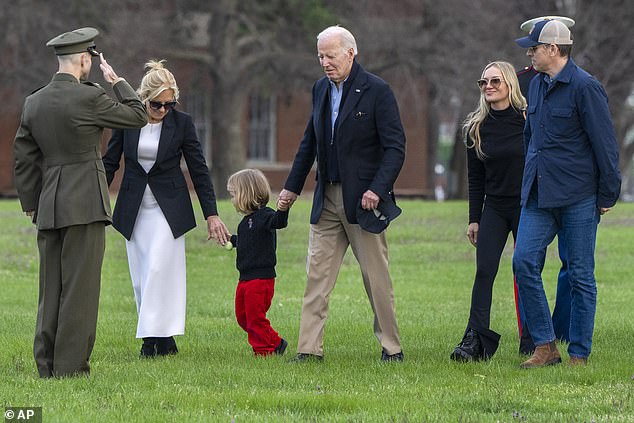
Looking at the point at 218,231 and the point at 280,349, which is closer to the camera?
the point at 218,231

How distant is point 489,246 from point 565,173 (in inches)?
38.2

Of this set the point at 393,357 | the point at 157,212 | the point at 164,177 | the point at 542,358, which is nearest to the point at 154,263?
the point at 157,212

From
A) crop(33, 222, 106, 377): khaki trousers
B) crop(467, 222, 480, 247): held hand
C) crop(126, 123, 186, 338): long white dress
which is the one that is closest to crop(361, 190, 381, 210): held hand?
crop(467, 222, 480, 247): held hand

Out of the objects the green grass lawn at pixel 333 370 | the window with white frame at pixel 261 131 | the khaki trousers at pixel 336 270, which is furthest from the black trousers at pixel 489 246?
the window with white frame at pixel 261 131

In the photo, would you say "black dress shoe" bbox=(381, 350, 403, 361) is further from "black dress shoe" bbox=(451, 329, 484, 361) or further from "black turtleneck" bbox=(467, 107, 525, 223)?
"black turtleneck" bbox=(467, 107, 525, 223)

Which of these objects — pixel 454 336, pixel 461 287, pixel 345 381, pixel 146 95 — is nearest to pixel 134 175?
pixel 146 95

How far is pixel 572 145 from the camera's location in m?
8.51

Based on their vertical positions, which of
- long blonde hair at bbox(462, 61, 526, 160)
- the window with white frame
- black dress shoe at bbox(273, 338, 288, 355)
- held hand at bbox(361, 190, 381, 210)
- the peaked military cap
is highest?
the peaked military cap

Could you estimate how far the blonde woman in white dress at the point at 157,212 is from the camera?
9328 millimetres

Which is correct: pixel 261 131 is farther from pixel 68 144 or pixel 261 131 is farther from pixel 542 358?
pixel 68 144

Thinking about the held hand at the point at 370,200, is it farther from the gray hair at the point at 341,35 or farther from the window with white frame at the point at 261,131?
the window with white frame at the point at 261,131

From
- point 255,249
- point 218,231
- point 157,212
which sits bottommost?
point 255,249

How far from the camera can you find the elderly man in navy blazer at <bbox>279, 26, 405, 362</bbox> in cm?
882

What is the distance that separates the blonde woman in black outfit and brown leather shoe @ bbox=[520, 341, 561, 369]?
484 millimetres
